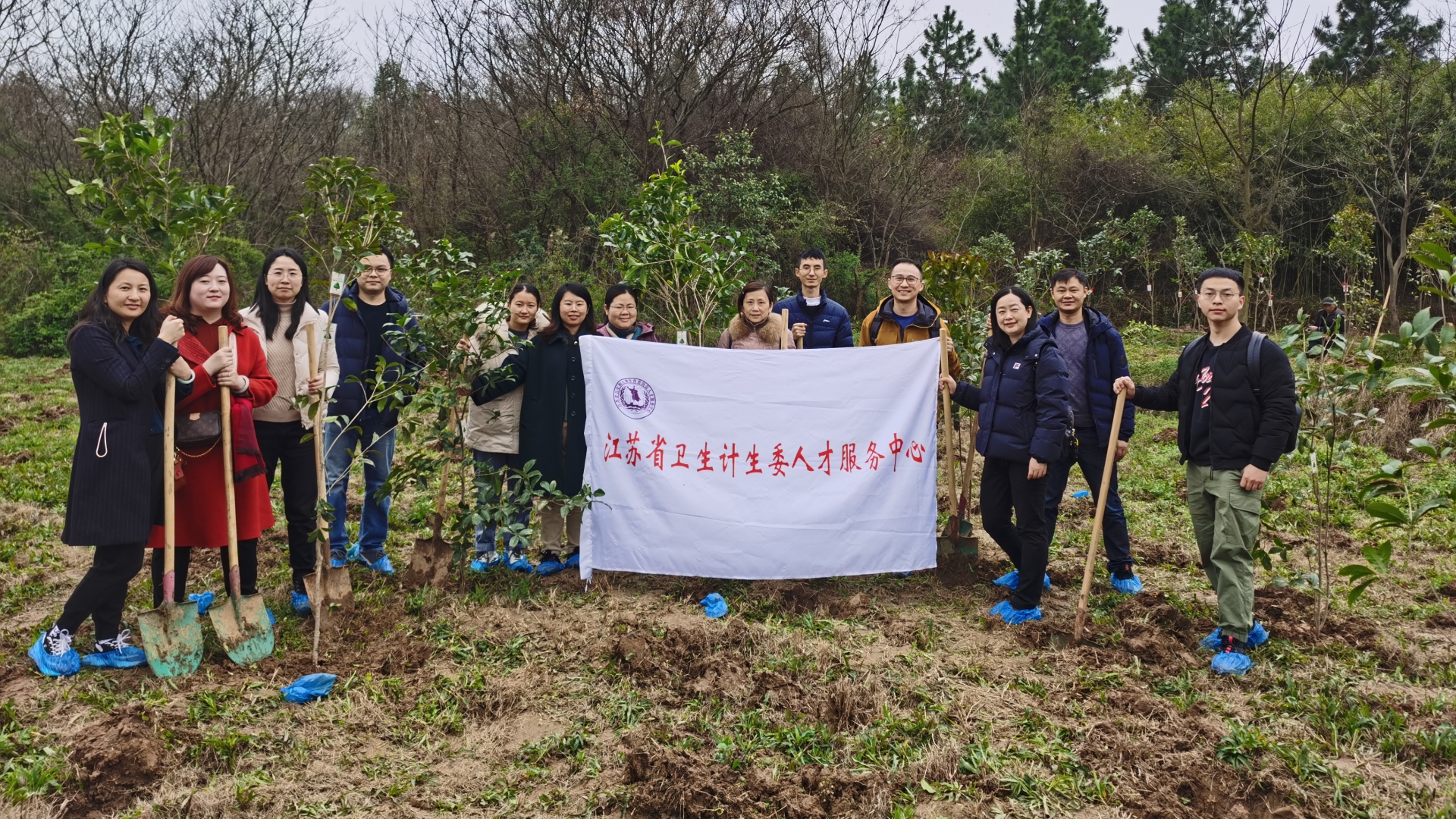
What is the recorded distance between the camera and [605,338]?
15.6 feet

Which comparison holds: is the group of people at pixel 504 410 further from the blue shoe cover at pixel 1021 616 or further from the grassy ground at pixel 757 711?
the grassy ground at pixel 757 711

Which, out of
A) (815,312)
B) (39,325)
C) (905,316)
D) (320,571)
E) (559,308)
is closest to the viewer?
(320,571)

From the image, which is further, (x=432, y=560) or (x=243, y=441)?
(x=432, y=560)

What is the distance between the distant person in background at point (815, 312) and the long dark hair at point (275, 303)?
2682 mm

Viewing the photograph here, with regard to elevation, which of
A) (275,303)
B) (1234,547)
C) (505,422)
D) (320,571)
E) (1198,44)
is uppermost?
(1198,44)

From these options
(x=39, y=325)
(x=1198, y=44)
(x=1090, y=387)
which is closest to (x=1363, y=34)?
(x=1198, y=44)

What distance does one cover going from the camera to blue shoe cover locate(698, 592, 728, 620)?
180 inches

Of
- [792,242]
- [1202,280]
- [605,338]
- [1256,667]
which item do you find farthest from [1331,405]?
[792,242]

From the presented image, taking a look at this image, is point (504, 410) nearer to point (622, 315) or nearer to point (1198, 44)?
point (622, 315)

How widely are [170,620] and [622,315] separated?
260cm

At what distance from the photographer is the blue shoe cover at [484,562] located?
506 cm

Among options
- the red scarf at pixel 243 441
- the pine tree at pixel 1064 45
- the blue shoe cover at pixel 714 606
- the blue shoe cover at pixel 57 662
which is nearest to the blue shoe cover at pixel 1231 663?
the blue shoe cover at pixel 714 606

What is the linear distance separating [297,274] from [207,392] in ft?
2.47

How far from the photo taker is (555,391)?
490 centimetres
